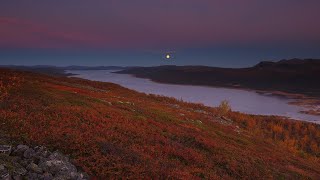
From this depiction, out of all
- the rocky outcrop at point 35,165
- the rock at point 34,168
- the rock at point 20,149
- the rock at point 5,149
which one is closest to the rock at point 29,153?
the rocky outcrop at point 35,165

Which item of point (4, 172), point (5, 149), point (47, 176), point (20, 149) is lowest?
point (47, 176)

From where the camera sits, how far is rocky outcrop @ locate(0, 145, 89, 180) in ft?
35.9

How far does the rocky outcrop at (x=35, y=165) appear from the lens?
1095 cm

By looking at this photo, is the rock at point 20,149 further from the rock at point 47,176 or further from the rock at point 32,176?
the rock at point 47,176

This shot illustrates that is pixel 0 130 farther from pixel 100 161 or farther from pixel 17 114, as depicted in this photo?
pixel 100 161

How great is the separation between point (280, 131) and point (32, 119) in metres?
47.4

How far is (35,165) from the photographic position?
11.6 metres

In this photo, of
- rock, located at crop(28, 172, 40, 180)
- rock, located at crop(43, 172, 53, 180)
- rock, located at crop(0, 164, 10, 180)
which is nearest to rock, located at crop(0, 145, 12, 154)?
rock, located at crop(0, 164, 10, 180)

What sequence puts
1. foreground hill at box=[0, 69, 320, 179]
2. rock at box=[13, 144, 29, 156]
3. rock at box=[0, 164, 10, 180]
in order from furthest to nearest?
1. foreground hill at box=[0, 69, 320, 179]
2. rock at box=[13, 144, 29, 156]
3. rock at box=[0, 164, 10, 180]

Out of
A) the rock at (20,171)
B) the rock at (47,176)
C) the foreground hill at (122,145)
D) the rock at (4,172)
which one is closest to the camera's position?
the rock at (4,172)

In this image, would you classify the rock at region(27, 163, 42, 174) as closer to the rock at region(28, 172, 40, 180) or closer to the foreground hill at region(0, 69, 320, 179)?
the rock at region(28, 172, 40, 180)

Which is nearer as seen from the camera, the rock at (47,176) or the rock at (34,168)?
the rock at (47,176)

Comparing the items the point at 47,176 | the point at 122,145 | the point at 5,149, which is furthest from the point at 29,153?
the point at 122,145

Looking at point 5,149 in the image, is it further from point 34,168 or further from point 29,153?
point 34,168
